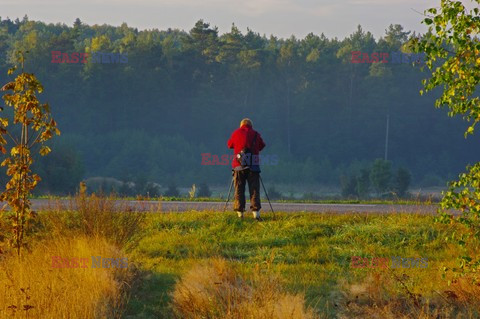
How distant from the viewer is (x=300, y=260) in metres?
13.0

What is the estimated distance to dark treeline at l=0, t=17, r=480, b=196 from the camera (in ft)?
282

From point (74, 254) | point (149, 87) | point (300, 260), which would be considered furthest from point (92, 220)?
point (149, 87)

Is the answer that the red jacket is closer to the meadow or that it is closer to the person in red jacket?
the person in red jacket

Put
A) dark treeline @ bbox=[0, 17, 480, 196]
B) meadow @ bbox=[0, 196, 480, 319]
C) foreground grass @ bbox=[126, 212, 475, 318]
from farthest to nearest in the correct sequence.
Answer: dark treeline @ bbox=[0, 17, 480, 196]
foreground grass @ bbox=[126, 212, 475, 318]
meadow @ bbox=[0, 196, 480, 319]

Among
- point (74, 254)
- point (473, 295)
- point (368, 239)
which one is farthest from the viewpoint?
point (368, 239)

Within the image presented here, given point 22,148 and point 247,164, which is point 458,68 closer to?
point 22,148

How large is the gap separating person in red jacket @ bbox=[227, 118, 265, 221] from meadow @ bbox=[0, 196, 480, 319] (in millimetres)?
339

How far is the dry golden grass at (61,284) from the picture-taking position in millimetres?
8844

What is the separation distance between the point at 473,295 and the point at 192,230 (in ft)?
21.8

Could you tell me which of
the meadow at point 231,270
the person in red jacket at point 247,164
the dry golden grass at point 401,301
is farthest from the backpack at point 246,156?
the dry golden grass at point 401,301

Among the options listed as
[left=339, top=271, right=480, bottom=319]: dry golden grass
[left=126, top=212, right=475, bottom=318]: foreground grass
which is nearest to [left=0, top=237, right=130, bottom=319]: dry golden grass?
[left=126, top=212, right=475, bottom=318]: foreground grass

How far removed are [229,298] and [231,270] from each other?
1.69 m

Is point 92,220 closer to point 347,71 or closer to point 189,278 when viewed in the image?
point 189,278

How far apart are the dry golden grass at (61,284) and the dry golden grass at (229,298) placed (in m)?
0.81
